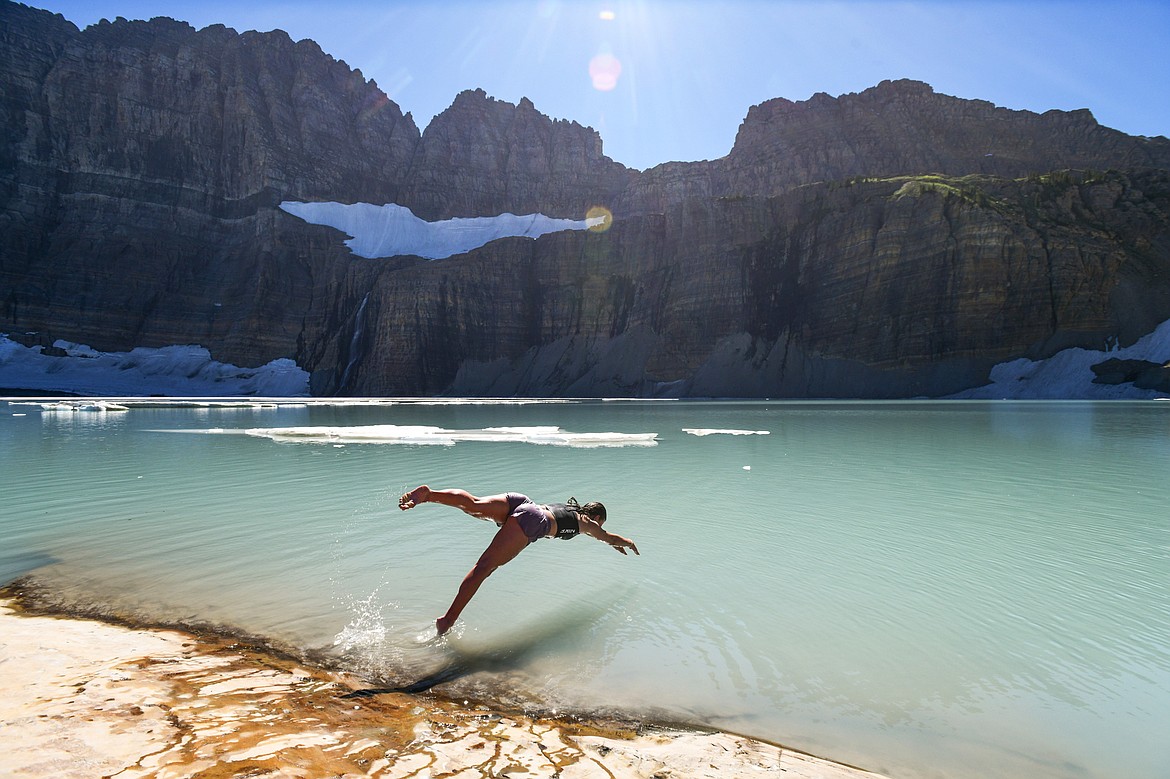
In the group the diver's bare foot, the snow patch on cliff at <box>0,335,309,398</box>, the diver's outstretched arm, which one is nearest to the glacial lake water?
the diver's outstretched arm

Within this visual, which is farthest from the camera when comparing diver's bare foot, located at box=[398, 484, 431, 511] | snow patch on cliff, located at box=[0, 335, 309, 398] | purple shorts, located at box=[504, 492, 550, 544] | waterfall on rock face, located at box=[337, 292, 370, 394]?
waterfall on rock face, located at box=[337, 292, 370, 394]

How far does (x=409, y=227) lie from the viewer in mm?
136500

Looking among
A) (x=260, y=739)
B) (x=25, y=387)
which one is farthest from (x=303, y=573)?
(x=25, y=387)

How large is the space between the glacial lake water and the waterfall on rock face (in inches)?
3795

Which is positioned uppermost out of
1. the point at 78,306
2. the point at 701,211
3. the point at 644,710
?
the point at 701,211

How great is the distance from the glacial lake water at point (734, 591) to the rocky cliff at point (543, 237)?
228ft

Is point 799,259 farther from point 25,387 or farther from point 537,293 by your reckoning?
point 25,387

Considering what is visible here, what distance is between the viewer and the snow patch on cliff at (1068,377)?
212ft

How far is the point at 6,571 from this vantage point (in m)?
7.70

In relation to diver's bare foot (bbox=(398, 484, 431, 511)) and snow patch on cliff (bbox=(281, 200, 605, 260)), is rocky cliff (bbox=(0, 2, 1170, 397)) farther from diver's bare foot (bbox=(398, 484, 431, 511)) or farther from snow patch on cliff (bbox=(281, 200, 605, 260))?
diver's bare foot (bbox=(398, 484, 431, 511))

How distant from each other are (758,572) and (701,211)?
98976mm

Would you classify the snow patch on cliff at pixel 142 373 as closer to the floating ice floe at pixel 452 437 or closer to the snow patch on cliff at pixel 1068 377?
the floating ice floe at pixel 452 437

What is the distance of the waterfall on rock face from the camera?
10875 centimetres

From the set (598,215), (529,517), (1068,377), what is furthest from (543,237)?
(529,517)
